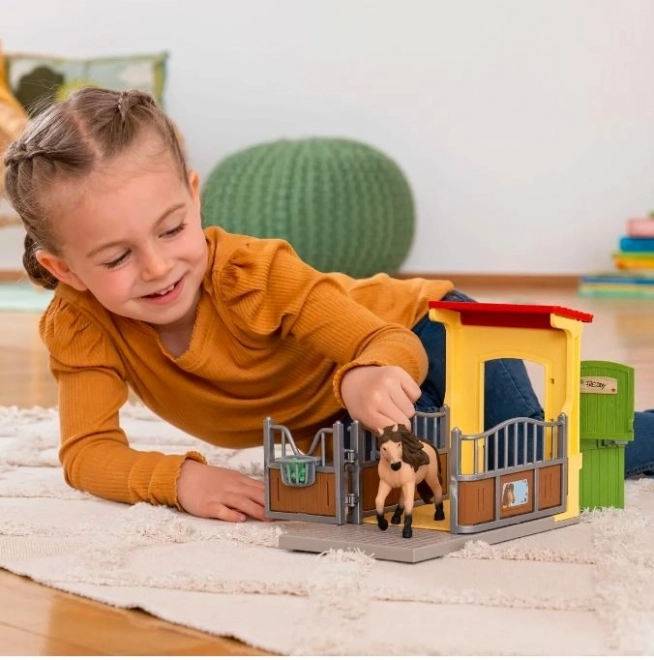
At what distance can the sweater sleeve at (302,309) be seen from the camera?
3.73ft

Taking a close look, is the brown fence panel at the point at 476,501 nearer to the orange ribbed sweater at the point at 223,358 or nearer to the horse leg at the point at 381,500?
the horse leg at the point at 381,500

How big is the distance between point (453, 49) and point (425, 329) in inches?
114

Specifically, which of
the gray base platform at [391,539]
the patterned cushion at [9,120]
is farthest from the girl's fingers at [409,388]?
the patterned cushion at [9,120]

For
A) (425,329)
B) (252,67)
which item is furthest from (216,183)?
(425,329)

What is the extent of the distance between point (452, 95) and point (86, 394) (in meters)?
3.04

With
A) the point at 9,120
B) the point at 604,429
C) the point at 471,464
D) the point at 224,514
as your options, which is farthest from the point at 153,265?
the point at 9,120

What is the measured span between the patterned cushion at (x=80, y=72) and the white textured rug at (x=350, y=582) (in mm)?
3160

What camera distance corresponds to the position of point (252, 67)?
168 inches

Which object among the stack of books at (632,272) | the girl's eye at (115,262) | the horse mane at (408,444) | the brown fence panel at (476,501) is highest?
the girl's eye at (115,262)

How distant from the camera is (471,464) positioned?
3.48 feet

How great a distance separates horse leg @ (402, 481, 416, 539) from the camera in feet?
3.12

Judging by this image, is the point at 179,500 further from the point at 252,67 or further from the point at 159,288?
the point at 252,67

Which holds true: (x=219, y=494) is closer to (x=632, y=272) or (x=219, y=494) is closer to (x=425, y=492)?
(x=425, y=492)

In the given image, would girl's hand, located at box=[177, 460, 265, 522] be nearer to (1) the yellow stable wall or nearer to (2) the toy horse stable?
(2) the toy horse stable
